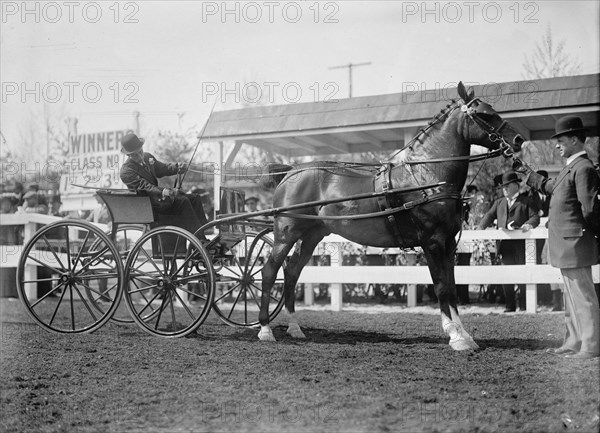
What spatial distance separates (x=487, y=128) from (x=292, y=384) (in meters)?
3.16

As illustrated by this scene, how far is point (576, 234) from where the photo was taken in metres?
5.82

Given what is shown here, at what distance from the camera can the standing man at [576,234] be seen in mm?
5750

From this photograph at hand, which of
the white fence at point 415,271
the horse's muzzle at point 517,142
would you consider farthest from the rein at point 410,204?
the white fence at point 415,271

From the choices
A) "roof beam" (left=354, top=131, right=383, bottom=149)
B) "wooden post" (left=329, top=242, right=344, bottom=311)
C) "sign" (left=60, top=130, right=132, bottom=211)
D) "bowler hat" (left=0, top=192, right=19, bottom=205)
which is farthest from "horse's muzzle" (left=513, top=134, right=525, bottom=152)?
"sign" (left=60, top=130, right=132, bottom=211)

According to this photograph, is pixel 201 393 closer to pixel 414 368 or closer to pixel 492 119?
pixel 414 368

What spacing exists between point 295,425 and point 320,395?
620 millimetres

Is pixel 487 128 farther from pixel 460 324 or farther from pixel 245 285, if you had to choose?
pixel 245 285

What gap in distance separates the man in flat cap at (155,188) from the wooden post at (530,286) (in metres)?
5.14

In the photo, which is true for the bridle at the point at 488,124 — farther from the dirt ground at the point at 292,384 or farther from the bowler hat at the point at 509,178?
the bowler hat at the point at 509,178

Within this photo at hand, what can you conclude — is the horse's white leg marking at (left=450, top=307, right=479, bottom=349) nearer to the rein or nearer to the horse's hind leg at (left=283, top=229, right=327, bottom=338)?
the rein

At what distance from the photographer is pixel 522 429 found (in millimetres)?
3885

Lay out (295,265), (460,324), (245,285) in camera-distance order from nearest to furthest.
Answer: (460,324) → (295,265) → (245,285)

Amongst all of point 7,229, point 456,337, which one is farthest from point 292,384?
point 7,229

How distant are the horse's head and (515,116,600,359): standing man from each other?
0.47m
